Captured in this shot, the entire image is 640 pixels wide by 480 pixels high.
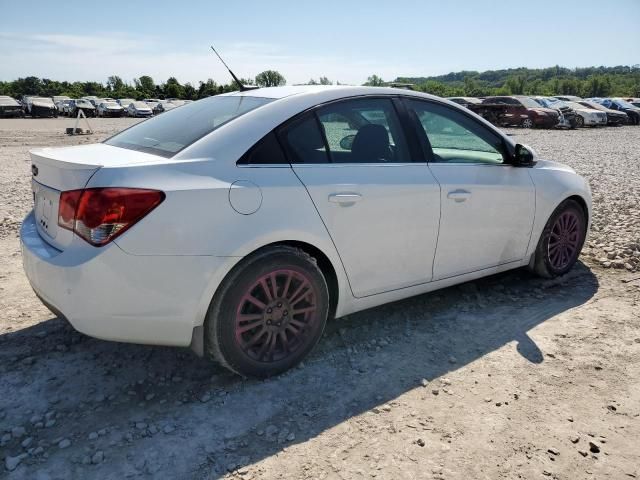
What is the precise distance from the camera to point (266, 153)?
2.77 metres

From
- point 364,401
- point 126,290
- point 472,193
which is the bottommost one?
point 364,401

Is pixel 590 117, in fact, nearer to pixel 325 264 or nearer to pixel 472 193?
pixel 472 193

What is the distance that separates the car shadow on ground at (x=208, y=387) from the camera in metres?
2.32

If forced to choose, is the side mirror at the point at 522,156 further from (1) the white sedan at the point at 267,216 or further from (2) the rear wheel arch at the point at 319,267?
(2) the rear wheel arch at the point at 319,267

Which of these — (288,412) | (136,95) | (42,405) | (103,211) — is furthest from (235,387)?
(136,95)

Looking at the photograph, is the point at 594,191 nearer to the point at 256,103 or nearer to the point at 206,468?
the point at 256,103

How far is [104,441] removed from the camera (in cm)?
237

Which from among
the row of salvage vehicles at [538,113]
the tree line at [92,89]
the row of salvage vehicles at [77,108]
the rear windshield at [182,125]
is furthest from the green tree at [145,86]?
the rear windshield at [182,125]

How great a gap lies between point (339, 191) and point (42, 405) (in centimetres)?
194

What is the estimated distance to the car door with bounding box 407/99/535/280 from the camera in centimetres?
344

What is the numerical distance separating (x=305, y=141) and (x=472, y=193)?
4.29 feet

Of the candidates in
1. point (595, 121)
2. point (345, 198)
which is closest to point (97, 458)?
point (345, 198)

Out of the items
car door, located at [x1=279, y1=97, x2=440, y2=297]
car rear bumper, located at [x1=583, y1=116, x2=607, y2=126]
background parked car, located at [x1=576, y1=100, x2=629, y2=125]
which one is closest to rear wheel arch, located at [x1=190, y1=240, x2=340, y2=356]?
car door, located at [x1=279, y1=97, x2=440, y2=297]

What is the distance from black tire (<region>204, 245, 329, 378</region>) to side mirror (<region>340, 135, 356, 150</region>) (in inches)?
28.5
